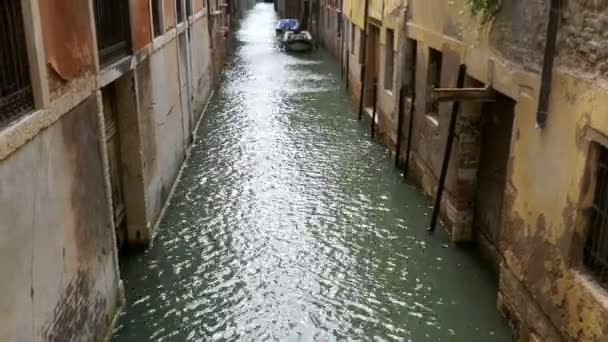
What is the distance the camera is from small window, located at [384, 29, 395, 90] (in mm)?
13992

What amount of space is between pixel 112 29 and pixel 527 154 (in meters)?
5.13

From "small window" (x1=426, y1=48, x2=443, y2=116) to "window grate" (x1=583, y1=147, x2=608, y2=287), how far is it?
5571mm

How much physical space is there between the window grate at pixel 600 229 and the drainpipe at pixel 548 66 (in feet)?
3.17


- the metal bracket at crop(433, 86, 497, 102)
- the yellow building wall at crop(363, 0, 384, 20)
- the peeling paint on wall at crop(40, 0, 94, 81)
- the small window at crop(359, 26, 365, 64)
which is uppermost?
the peeling paint on wall at crop(40, 0, 94, 81)

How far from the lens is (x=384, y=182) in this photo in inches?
453

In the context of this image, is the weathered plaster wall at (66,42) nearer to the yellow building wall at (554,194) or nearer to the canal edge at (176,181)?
the canal edge at (176,181)

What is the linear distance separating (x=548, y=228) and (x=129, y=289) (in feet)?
16.4

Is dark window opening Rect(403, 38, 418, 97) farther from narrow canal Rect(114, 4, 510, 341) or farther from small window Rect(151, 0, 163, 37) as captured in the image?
small window Rect(151, 0, 163, 37)

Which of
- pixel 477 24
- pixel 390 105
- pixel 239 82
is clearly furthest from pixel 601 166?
pixel 239 82

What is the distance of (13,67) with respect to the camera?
14.4 feet

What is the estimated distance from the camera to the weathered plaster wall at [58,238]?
4.02m

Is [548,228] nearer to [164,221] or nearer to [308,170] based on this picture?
[164,221]

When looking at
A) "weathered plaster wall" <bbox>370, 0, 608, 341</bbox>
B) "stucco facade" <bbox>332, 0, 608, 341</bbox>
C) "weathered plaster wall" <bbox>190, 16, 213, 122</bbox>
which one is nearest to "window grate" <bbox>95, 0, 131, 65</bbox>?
"stucco facade" <bbox>332, 0, 608, 341</bbox>

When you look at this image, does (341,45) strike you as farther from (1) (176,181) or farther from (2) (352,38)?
(1) (176,181)
